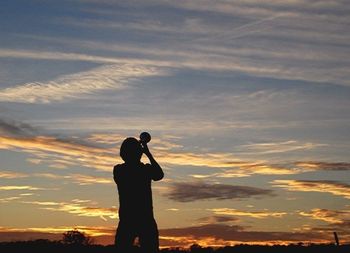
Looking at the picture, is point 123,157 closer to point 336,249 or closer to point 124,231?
point 124,231

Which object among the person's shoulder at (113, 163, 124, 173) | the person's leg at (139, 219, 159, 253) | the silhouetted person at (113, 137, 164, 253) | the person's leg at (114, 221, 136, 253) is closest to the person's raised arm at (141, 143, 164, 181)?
the silhouetted person at (113, 137, 164, 253)

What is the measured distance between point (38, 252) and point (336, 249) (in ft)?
33.3

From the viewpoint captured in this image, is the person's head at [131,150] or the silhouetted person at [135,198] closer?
the silhouetted person at [135,198]

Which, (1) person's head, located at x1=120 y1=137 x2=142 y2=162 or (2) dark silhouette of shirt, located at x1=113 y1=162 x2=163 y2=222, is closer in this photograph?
(2) dark silhouette of shirt, located at x1=113 y1=162 x2=163 y2=222

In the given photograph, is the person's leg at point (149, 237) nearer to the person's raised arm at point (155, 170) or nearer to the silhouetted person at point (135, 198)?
the silhouetted person at point (135, 198)

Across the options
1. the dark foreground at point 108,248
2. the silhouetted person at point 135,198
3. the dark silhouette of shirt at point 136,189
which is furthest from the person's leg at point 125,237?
the dark foreground at point 108,248

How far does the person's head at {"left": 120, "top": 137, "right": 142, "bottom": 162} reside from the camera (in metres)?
9.90

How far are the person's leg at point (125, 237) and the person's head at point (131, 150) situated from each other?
1.11 meters

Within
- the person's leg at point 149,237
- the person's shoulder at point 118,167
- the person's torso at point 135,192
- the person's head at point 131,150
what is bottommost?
the person's leg at point 149,237

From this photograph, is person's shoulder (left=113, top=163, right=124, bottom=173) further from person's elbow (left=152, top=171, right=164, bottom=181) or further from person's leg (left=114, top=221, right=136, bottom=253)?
person's leg (left=114, top=221, right=136, bottom=253)

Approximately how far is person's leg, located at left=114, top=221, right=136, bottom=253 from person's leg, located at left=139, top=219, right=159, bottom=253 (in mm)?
169

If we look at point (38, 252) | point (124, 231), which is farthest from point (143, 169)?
point (38, 252)

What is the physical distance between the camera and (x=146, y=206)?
384 inches

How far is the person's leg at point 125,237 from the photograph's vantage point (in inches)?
386
